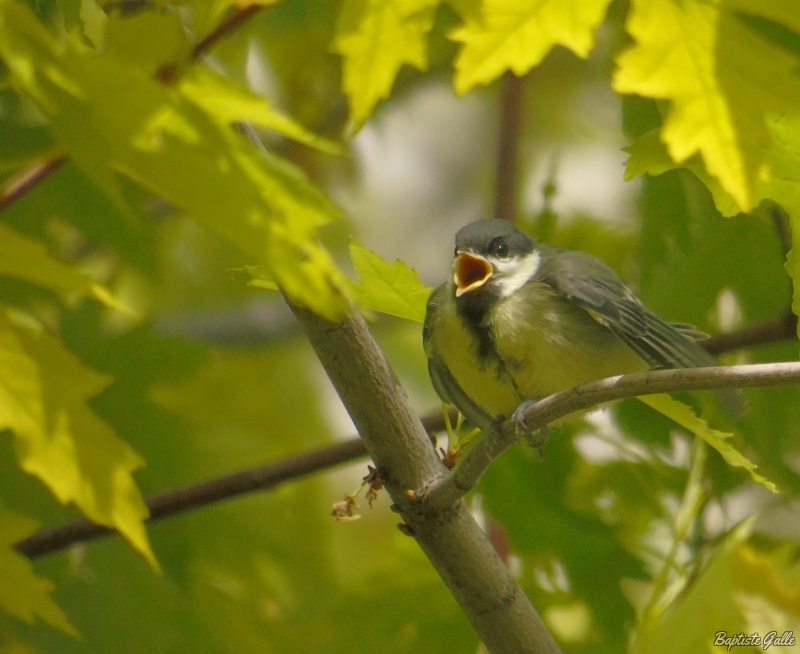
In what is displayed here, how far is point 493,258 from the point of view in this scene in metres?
1.96

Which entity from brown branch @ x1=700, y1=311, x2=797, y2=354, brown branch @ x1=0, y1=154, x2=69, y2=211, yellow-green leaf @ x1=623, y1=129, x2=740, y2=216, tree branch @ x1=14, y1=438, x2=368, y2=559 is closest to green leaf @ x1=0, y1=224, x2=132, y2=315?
brown branch @ x1=0, y1=154, x2=69, y2=211

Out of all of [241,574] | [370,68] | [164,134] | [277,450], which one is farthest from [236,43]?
[164,134]

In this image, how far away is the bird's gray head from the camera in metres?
1.92

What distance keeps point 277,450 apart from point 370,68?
1.81 m

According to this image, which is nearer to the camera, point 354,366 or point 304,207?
point 304,207

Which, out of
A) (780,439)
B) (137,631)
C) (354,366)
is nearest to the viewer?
(354,366)

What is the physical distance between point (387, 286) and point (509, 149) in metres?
1.14

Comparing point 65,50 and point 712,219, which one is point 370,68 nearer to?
point 65,50

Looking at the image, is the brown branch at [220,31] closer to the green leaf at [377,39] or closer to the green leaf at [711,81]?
the green leaf at [377,39]

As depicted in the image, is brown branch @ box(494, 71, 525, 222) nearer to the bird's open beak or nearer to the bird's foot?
the bird's open beak

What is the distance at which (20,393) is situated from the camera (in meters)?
1.05

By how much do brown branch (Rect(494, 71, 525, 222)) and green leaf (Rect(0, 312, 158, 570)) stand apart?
4.83 ft

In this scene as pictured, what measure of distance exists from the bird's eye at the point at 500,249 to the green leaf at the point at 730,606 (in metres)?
0.80

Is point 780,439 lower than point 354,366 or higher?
lower
